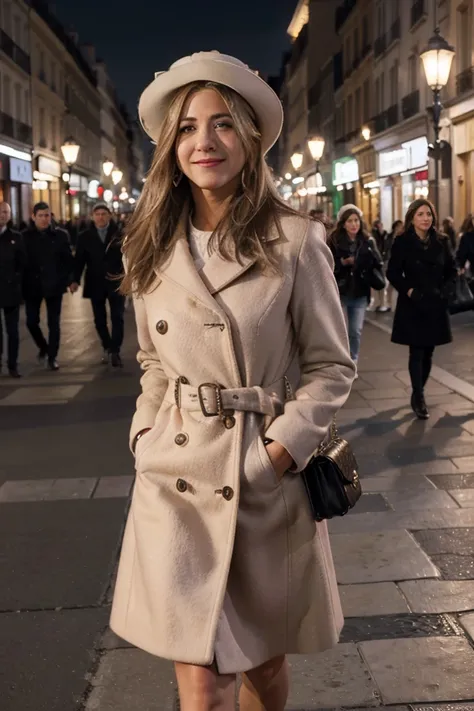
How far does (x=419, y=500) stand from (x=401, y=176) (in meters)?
32.5

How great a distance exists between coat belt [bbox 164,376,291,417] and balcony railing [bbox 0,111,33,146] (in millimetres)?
36929

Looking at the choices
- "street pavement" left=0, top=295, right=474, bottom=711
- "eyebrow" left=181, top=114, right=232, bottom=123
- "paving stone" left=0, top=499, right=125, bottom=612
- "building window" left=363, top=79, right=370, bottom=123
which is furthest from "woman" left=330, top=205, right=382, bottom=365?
"building window" left=363, top=79, right=370, bottom=123

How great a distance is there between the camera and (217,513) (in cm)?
244

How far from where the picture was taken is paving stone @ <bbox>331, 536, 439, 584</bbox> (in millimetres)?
4656

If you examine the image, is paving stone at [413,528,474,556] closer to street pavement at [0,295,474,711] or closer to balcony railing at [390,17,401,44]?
street pavement at [0,295,474,711]

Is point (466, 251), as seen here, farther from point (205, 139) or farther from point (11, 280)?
point (205, 139)

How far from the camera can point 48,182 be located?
5012cm

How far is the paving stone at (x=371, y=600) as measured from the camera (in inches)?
167

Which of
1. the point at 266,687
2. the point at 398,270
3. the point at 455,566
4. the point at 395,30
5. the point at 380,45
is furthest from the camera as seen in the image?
the point at 380,45

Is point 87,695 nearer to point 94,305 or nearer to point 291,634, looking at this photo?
point 291,634

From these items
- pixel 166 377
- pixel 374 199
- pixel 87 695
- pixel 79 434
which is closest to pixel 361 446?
pixel 79 434

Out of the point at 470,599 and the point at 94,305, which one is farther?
the point at 94,305

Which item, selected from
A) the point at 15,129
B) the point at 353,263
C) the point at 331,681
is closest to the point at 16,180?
the point at 15,129

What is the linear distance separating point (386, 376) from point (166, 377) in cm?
832
